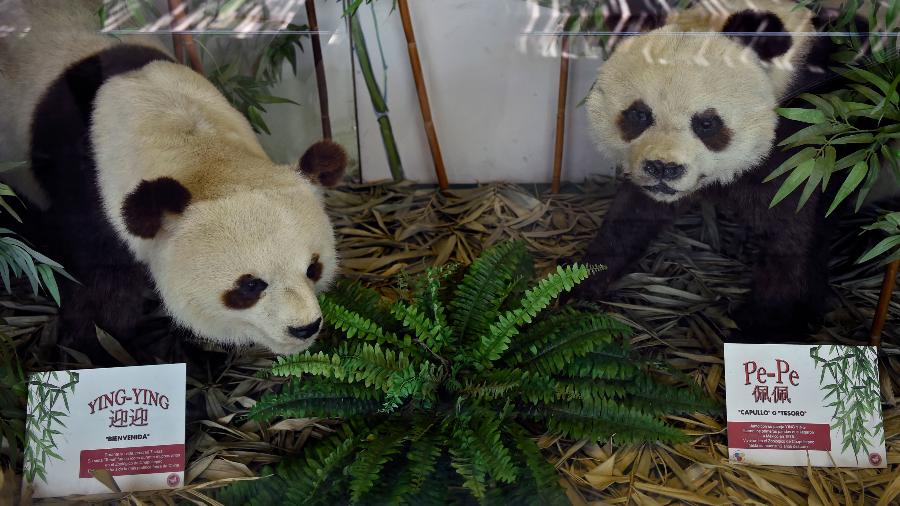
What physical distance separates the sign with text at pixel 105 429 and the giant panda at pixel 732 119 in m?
1.47

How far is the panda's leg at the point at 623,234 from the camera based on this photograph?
2.32 metres

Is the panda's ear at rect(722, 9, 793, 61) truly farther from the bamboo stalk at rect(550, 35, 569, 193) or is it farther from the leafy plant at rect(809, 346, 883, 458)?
the leafy plant at rect(809, 346, 883, 458)

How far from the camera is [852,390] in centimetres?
209

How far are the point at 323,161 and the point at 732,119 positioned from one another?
1.14m

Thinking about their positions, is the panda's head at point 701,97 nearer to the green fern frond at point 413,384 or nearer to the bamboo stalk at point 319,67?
the green fern frond at point 413,384

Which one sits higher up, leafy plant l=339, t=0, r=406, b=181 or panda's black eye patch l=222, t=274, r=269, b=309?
leafy plant l=339, t=0, r=406, b=181

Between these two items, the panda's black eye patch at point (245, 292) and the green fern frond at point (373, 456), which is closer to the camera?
the green fern frond at point (373, 456)

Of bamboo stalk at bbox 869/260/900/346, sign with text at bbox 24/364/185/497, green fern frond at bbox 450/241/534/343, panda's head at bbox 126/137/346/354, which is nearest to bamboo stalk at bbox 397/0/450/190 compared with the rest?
green fern frond at bbox 450/241/534/343

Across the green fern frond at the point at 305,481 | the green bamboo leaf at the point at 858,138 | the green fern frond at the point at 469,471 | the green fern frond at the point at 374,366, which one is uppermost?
the green bamboo leaf at the point at 858,138

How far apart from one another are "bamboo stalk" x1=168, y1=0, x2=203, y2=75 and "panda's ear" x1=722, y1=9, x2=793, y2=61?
1.53m

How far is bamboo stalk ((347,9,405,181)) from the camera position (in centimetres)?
236

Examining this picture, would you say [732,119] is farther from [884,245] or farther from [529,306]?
[529,306]

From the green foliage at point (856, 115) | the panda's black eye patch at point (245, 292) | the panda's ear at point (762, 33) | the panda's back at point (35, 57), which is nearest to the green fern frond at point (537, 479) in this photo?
the panda's black eye patch at point (245, 292)

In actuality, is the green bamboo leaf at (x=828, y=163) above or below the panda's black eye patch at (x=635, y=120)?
below
